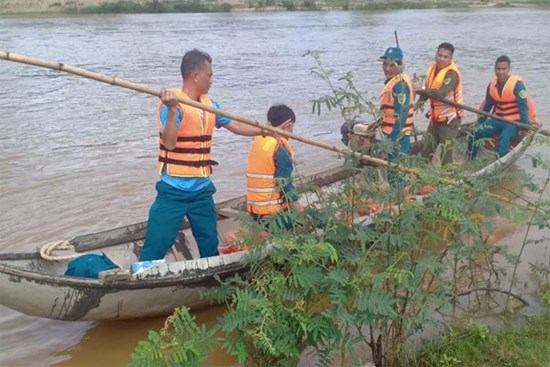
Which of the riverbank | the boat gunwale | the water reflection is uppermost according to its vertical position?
the riverbank

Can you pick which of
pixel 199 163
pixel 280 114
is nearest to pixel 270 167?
pixel 280 114

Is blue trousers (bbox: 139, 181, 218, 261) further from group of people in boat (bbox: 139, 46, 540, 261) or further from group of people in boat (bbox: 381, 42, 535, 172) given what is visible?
group of people in boat (bbox: 381, 42, 535, 172)

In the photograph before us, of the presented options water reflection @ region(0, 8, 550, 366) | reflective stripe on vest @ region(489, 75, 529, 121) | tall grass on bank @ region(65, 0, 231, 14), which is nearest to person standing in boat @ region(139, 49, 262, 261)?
water reflection @ region(0, 8, 550, 366)

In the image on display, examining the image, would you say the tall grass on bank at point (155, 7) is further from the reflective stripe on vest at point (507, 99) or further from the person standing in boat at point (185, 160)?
the person standing in boat at point (185, 160)

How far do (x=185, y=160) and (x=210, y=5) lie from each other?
34.7 m

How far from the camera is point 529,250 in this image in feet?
20.7

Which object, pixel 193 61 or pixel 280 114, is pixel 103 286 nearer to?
pixel 193 61

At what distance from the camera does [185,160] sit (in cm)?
485

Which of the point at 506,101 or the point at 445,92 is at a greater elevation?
the point at 445,92

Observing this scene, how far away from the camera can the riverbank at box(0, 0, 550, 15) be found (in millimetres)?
34438

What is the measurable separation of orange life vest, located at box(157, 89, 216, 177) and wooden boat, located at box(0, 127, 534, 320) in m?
0.56

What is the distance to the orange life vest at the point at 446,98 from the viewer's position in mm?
7699

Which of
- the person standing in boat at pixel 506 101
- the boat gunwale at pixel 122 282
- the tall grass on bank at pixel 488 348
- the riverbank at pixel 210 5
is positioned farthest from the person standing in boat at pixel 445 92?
the riverbank at pixel 210 5

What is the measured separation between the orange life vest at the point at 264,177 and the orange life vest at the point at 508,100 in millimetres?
4436
